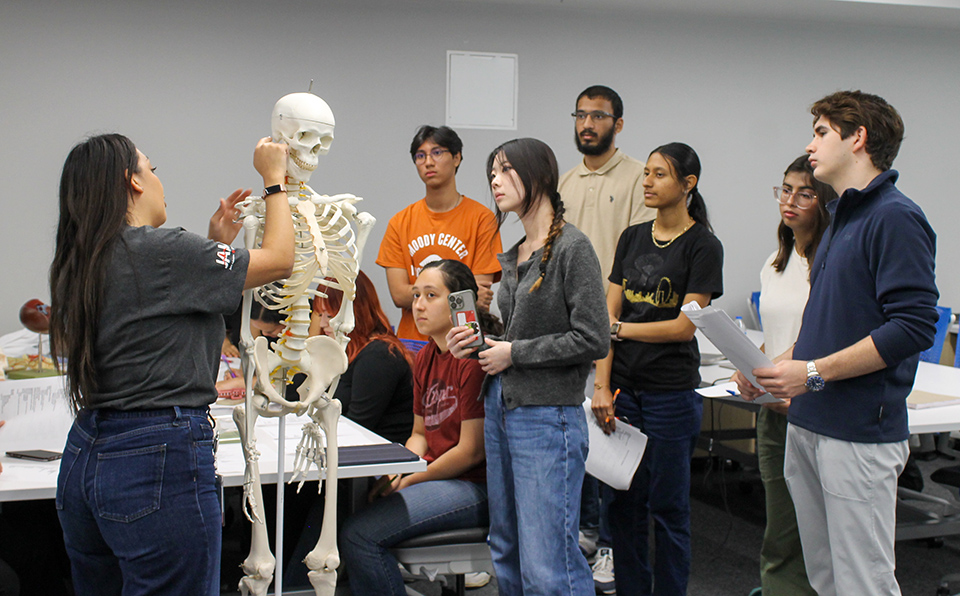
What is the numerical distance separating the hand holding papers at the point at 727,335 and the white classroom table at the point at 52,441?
0.79m

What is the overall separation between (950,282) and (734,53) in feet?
7.43

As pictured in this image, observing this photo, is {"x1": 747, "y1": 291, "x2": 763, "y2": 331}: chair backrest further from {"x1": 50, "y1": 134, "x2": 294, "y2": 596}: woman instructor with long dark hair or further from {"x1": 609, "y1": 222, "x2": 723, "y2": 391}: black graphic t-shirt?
{"x1": 50, "y1": 134, "x2": 294, "y2": 596}: woman instructor with long dark hair

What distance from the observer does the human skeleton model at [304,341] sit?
1550mm

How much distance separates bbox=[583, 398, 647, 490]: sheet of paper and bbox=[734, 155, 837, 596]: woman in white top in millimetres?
373

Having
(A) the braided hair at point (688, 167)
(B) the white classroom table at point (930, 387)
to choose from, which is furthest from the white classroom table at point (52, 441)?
(B) the white classroom table at point (930, 387)

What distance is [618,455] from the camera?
7.79 ft

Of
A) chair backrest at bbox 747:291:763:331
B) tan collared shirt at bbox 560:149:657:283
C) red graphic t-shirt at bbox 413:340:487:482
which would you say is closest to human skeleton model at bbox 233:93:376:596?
red graphic t-shirt at bbox 413:340:487:482

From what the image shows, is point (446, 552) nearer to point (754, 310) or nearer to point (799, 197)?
point (799, 197)

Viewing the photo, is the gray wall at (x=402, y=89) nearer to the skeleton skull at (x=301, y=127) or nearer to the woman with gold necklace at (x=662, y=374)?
the woman with gold necklace at (x=662, y=374)

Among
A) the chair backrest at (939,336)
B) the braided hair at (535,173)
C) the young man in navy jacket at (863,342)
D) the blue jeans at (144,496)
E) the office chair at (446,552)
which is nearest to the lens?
the blue jeans at (144,496)

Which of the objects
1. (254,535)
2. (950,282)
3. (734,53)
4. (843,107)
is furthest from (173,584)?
(950,282)

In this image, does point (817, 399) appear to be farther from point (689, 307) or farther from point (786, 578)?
point (786, 578)

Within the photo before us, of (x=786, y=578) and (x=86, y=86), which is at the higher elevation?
(x=86, y=86)

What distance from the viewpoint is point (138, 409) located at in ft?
4.36
